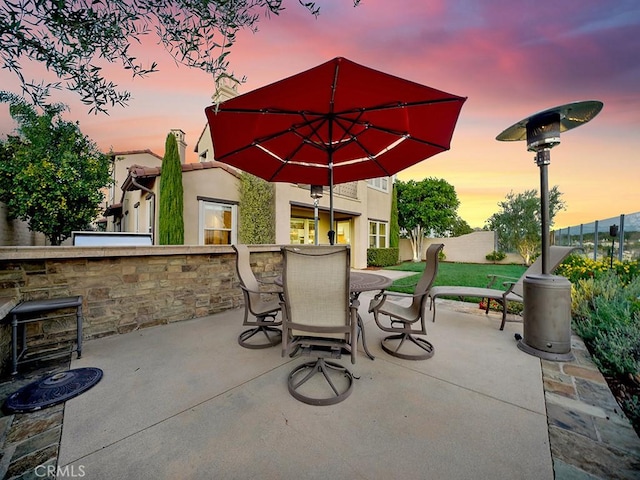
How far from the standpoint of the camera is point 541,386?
7.23 ft

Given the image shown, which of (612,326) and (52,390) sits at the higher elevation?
(612,326)

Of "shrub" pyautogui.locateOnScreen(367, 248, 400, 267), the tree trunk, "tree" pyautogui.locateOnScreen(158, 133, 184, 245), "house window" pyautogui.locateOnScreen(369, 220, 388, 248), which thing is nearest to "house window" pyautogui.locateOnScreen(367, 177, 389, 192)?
"house window" pyautogui.locateOnScreen(369, 220, 388, 248)

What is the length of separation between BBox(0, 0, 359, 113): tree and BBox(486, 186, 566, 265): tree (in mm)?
16685

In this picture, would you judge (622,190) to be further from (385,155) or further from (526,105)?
(385,155)

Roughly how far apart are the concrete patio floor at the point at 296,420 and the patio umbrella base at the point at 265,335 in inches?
6.8

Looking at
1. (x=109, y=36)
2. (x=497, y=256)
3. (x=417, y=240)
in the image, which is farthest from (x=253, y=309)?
(x=497, y=256)

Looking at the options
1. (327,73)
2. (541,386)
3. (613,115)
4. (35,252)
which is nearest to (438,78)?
(613,115)

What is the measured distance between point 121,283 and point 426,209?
56.7 ft

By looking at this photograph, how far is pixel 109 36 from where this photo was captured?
5.79 ft

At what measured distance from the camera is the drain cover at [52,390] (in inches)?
74.4

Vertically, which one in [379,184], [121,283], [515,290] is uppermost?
[379,184]

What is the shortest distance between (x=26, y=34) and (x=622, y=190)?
12.9 metres

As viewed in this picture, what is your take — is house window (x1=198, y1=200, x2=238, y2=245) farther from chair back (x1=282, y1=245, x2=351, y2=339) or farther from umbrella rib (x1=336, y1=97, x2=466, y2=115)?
chair back (x1=282, y1=245, x2=351, y2=339)

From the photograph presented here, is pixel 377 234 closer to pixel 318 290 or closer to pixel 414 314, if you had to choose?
pixel 414 314
